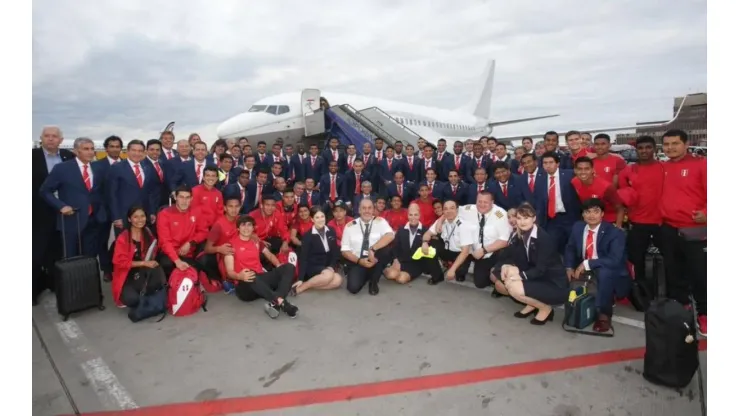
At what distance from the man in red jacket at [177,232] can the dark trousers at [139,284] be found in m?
0.24

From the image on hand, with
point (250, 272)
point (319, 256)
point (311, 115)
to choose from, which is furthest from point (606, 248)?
point (311, 115)

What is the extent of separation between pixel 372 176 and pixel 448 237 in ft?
13.9

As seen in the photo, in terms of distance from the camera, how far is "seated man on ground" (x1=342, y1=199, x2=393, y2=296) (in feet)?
17.6

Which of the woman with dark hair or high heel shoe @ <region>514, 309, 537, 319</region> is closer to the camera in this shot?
high heel shoe @ <region>514, 309, 537, 319</region>

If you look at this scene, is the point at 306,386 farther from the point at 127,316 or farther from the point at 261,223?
the point at 261,223

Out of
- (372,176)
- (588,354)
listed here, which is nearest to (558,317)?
(588,354)

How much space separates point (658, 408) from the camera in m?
2.77

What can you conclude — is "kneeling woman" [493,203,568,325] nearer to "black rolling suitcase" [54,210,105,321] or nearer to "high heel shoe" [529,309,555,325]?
"high heel shoe" [529,309,555,325]

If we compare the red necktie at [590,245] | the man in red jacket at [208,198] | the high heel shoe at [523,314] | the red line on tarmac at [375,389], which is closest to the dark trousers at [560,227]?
the red necktie at [590,245]

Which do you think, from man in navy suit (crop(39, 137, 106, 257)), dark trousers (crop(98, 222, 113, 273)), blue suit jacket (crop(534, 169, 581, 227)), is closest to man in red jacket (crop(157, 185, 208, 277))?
man in navy suit (crop(39, 137, 106, 257))

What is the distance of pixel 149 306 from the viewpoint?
4.38m

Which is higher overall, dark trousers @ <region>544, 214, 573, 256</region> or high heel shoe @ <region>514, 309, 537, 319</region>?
dark trousers @ <region>544, 214, 573, 256</region>

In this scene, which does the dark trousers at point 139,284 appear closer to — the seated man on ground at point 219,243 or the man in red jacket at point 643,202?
the seated man on ground at point 219,243

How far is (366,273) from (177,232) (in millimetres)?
2383
